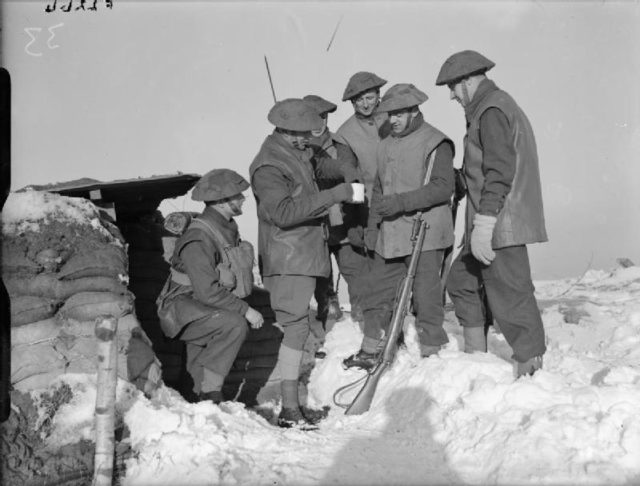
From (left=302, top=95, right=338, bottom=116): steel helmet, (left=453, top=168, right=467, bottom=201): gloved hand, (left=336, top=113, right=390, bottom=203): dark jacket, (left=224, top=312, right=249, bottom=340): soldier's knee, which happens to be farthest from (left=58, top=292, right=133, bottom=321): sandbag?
(left=302, top=95, right=338, bottom=116): steel helmet

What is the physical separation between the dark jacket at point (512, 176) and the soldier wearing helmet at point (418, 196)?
64 centimetres

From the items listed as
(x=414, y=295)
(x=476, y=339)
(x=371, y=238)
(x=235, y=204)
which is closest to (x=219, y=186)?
(x=235, y=204)

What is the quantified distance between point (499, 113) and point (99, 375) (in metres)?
2.91

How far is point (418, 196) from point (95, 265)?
2.33 metres

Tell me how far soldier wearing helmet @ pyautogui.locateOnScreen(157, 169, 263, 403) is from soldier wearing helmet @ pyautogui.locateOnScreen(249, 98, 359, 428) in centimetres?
21

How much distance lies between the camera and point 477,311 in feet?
17.4

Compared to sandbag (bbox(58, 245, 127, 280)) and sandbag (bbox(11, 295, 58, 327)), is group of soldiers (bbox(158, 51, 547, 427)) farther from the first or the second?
sandbag (bbox(11, 295, 58, 327))

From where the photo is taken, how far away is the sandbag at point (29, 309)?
449 cm

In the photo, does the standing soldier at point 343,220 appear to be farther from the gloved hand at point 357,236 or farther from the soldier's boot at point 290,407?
the soldier's boot at point 290,407

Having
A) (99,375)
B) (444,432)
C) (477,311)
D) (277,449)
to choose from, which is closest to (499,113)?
(477,311)

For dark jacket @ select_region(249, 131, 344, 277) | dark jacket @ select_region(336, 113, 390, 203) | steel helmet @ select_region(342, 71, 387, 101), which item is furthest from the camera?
steel helmet @ select_region(342, 71, 387, 101)

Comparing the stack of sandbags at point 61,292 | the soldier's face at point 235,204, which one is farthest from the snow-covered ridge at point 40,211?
the soldier's face at point 235,204

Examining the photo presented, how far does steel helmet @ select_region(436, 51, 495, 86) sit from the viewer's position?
190 inches

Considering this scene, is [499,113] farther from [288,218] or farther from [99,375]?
[99,375]
